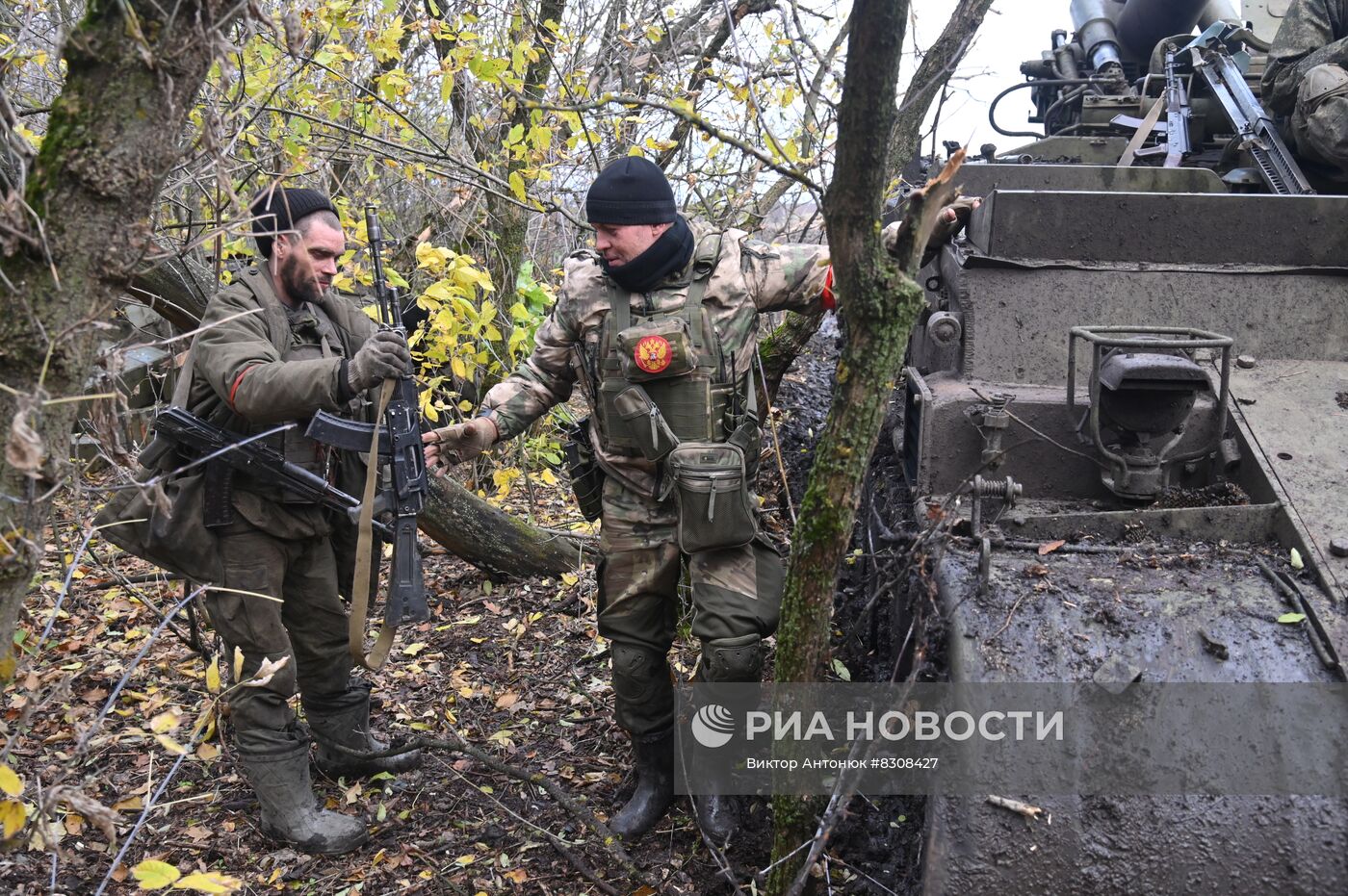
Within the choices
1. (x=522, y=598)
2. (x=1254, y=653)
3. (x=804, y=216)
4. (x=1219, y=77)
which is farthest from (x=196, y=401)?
(x=804, y=216)

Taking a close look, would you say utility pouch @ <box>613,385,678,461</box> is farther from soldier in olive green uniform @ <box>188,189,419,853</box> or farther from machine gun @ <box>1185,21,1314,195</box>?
machine gun @ <box>1185,21,1314,195</box>

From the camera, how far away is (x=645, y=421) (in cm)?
355

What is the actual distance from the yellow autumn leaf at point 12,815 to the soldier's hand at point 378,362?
1.64 meters

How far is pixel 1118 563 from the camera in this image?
288 centimetres

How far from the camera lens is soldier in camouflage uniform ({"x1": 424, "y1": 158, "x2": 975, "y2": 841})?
3578 mm

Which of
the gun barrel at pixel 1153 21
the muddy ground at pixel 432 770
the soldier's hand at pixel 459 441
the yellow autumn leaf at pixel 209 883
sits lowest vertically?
the muddy ground at pixel 432 770

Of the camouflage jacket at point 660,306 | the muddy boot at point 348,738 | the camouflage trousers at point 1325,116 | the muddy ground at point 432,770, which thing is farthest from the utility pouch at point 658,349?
the camouflage trousers at point 1325,116

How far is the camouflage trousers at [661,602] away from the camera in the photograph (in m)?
3.60

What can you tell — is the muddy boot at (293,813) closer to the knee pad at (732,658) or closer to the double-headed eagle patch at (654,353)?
the knee pad at (732,658)

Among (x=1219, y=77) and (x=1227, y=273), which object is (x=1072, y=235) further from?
(x=1219, y=77)

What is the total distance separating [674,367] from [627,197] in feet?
1.83

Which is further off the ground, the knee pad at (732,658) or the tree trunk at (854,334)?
the tree trunk at (854,334)

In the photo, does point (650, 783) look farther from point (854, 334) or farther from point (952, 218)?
point (952, 218)

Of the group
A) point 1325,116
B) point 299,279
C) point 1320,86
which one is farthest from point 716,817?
point 1320,86
